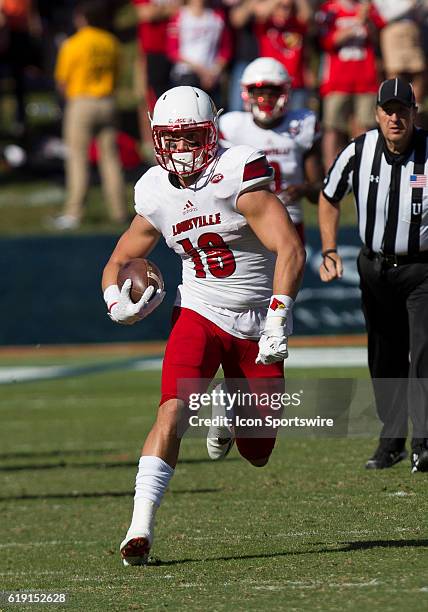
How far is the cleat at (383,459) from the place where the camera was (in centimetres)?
677

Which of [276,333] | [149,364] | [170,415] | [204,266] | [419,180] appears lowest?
[149,364]

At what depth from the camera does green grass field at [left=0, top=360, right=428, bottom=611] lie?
442cm

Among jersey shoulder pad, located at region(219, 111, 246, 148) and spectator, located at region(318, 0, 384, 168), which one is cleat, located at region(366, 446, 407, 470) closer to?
jersey shoulder pad, located at region(219, 111, 246, 148)

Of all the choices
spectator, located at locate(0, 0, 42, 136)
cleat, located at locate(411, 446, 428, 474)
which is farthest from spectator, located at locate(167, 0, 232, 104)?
cleat, located at locate(411, 446, 428, 474)

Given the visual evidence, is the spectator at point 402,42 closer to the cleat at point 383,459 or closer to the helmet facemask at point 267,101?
the helmet facemask at point 267,101

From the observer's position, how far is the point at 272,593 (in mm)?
4348

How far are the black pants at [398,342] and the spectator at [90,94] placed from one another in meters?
7.06

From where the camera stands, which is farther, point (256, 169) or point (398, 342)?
point (398, 342)

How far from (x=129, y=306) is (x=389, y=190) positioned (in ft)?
5.68

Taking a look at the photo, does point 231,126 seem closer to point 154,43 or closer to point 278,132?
point 278,132

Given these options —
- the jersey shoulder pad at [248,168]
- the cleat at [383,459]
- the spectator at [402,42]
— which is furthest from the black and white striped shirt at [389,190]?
the spectator at [402,42]

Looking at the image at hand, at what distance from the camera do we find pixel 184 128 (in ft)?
17.3

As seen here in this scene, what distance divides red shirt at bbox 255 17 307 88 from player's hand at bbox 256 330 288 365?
7.71 metres

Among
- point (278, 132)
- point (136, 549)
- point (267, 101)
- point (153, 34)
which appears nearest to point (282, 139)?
point (278, 132)
